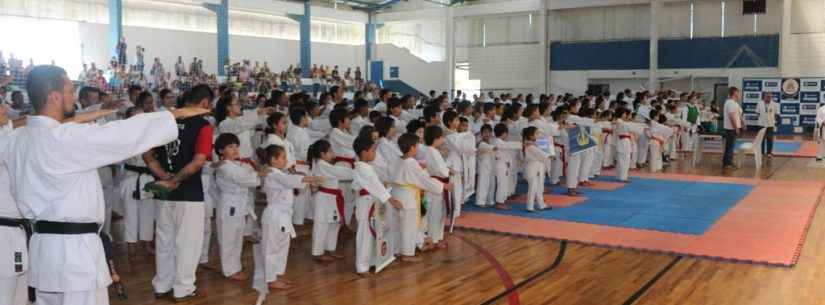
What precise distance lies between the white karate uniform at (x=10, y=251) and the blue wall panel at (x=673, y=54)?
25.3 m

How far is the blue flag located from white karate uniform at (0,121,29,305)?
8.16m

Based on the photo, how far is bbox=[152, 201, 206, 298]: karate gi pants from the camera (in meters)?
5.12

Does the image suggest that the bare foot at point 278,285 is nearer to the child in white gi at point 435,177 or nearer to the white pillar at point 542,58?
the child in white gi at point 435,177

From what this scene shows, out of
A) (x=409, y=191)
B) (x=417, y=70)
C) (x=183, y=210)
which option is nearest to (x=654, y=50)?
(x=417, y=70)

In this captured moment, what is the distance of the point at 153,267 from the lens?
6.41 m

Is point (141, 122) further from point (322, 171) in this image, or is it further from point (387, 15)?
point (387, 15)

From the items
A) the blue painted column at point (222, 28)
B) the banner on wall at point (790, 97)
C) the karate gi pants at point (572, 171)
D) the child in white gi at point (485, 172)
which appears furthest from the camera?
the blue painted column at point (222, 28)

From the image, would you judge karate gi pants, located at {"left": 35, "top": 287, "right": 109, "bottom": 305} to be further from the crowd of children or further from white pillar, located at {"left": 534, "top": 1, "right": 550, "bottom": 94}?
white pillar, located at {"left": 534, "top": 1, "right": 550, "bottom": 94}

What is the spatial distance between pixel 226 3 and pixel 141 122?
2183cm

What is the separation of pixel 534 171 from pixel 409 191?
119 inches

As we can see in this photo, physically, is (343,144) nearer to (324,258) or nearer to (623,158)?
(324,258)

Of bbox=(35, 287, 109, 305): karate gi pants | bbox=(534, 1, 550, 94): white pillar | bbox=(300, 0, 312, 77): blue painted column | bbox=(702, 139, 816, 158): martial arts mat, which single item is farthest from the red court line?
bbox=(534, 1, 550, 94): white pillar

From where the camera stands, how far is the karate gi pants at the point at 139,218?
6.82 meters

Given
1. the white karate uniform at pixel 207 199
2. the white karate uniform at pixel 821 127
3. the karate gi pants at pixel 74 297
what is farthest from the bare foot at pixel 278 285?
the white karate uniform at pixel 821 127
